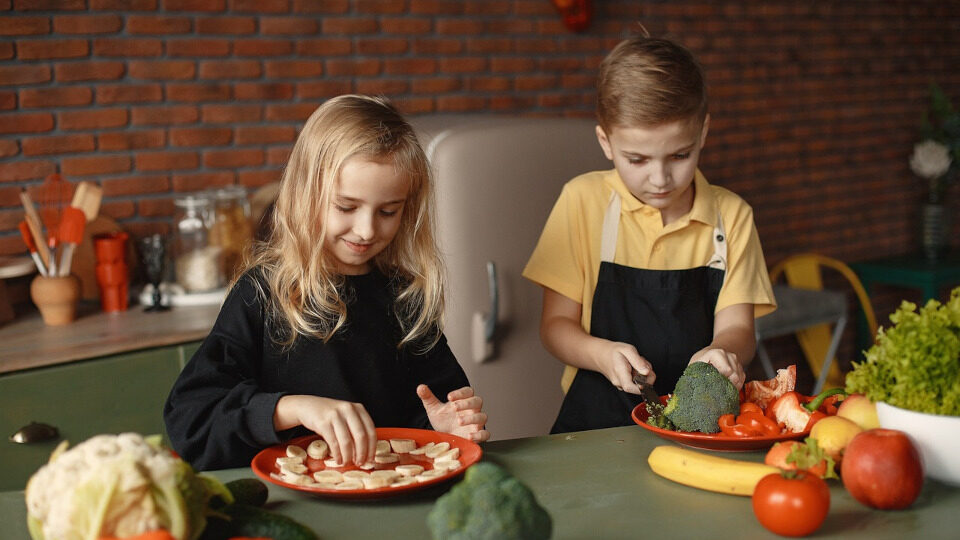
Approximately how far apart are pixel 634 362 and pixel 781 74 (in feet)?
11.6

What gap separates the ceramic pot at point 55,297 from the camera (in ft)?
8.87

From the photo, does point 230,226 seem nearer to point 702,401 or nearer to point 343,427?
point 343,427

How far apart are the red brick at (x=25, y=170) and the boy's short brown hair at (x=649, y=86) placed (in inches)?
72.1

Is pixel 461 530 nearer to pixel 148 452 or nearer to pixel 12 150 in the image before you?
pixel 148 452

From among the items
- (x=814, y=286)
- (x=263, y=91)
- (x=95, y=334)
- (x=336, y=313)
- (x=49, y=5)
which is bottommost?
(x=814, y=286)

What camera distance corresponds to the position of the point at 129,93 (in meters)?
3.05

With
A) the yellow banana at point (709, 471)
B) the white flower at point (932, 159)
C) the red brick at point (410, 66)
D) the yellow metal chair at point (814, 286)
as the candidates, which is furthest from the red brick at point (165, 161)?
the white flower at point (932, 159)

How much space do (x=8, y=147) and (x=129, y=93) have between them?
0.39 meters

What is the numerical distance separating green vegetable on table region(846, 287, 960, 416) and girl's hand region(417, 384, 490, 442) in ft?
1.91

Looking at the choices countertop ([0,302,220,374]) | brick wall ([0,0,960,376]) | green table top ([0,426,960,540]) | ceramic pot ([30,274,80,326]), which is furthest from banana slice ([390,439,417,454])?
brick wall ([0,0,960,376])

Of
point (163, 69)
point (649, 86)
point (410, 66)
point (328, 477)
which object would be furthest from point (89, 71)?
point (328, 477)

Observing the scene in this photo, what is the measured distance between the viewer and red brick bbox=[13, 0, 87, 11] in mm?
2836

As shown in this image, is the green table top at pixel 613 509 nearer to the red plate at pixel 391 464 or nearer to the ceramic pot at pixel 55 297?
the red plate at pixel 391 464

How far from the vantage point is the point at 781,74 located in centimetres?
480
